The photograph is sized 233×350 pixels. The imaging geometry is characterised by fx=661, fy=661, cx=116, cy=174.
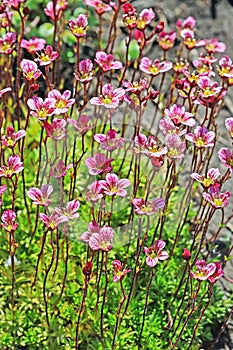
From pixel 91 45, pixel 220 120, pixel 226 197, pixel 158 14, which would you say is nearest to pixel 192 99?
pixel 226 197

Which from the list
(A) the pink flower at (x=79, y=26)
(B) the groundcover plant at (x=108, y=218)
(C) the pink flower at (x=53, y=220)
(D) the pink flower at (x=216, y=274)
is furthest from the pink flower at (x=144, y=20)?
(D) the pink flower at (x=216, y=274)

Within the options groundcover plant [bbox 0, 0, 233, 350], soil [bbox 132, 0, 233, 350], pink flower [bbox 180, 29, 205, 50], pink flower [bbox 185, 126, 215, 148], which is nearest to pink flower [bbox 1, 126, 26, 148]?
groundcover plant [bbox 0, 0, 233, 350]

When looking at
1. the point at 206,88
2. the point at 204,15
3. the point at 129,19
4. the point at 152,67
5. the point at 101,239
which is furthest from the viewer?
the point at 204,15

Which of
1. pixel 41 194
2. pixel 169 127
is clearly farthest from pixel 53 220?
pixel 169 127

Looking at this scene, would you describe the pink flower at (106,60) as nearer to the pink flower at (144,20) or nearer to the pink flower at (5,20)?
the pink flower at (144,20)

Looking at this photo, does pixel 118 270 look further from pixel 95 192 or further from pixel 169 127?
pixel 169 127

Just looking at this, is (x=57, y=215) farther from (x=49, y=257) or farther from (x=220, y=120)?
(x=220, y=120)

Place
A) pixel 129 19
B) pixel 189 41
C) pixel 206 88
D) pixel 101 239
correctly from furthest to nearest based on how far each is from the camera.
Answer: pixel 189 41, pixel 129 19, pixel 206 88, pixel 101 239

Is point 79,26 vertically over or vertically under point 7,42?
over
